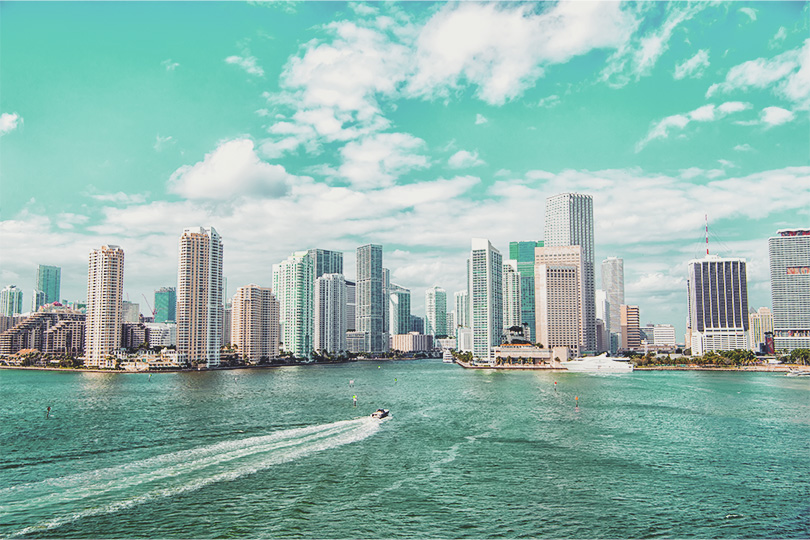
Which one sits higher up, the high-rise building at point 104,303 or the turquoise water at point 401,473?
the high-rise building at point 104,303

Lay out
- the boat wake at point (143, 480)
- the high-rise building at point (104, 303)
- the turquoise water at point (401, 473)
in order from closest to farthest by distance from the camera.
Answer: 1. the turquoise water at point (401, 473)
2. the boat wake at point (143, 480)
3. the high-rise building at point (104, 303)

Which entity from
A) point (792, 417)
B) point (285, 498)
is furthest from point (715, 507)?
point (792, 417)

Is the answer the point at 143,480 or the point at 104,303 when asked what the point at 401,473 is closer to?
the point at 143,480

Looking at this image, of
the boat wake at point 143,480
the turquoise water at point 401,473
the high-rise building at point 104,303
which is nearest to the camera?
the turquoise water at point 401,473

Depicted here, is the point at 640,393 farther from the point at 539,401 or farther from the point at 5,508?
the point at 5,508

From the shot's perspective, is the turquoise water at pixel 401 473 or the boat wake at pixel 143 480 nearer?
the turquoise water at pixel 401 473

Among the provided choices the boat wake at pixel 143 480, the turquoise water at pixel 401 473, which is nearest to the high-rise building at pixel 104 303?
the turquoise water at pixel 401 473

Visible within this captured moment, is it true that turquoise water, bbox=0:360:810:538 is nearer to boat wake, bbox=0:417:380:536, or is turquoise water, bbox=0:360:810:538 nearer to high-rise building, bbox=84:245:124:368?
boat wake, bbox=0:417:380:536

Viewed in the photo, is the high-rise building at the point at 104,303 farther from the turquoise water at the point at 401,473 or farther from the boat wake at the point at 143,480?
the boat wake at the point at 143,480

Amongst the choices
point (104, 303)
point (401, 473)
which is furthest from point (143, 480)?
point (104, 303)
